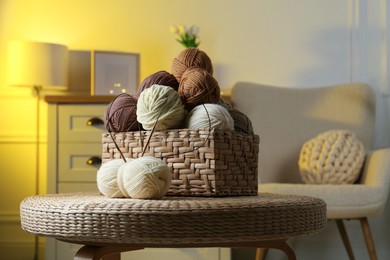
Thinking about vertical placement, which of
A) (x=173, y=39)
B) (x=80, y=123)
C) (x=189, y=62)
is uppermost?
(x=173, y=39)

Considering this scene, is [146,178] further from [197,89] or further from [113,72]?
[113,72]

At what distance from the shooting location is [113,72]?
→ 10.2 ft

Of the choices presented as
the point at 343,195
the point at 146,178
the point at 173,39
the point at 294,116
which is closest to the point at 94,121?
the point at 173,39

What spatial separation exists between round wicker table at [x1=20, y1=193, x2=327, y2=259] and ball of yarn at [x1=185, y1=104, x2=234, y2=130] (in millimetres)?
211

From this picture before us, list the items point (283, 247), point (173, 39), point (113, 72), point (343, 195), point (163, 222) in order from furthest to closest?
point (173, 39) < point (113, 72) < point (343, 195) < point (283, 247) < point (163, 222)

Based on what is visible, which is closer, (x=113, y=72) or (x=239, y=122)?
(x=239, y=122)

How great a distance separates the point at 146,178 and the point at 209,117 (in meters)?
0.19

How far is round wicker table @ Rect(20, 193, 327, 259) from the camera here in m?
0.95

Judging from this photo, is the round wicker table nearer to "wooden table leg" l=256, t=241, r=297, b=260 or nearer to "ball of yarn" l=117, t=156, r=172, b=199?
"ball of yarn" l=117, t=156, r=172, b=199

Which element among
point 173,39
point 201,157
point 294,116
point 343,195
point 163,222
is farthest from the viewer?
point 173,39

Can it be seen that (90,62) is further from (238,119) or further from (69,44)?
(238,119)

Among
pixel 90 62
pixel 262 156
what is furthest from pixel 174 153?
pixel 90 62

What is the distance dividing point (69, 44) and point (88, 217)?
237cm

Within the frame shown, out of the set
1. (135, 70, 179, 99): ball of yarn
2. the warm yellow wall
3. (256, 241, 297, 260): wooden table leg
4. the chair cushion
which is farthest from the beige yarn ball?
(135, 70, 179, 99): ball of yarn
